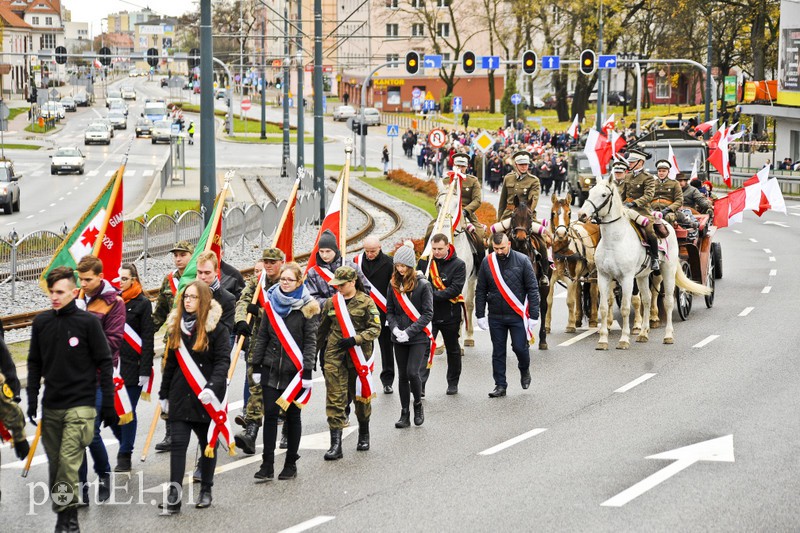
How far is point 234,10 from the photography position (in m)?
133

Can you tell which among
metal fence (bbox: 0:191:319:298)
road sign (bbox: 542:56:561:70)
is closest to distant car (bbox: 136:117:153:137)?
road sign (bbox: 542:56:561:70)

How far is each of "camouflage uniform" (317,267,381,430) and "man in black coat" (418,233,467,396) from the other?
2.52 meters

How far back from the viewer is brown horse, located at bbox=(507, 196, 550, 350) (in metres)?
17.9

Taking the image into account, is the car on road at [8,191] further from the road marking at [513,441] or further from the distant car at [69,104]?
the distant car at [69,104]

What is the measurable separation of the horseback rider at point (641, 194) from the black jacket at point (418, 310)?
6.34 metres

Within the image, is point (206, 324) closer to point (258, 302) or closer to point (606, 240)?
point (258, 302)

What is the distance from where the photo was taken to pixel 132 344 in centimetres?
1144

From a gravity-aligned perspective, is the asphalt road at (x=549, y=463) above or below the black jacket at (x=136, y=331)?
below

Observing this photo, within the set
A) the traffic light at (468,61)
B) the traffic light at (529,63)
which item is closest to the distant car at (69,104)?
the traffic light at (529,63)

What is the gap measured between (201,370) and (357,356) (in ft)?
6.81

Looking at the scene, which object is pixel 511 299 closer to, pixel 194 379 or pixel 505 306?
pixel 505 306

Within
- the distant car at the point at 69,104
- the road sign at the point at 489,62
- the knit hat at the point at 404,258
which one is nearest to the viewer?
the knit hat at the point at 404,258

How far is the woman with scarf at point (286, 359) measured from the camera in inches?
429

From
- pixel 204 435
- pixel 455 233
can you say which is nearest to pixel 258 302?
pixel 204 435
